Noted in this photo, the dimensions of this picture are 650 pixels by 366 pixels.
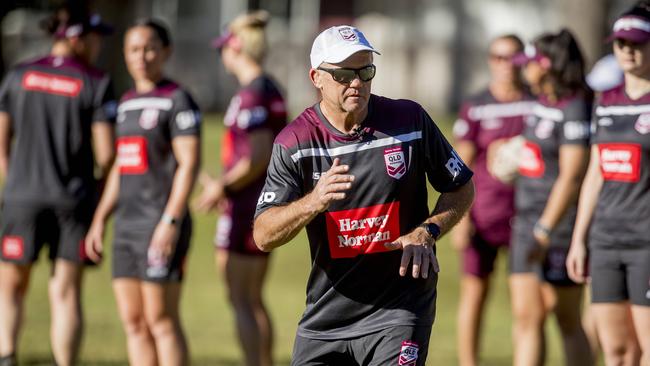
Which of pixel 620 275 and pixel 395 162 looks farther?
pixel 620 275


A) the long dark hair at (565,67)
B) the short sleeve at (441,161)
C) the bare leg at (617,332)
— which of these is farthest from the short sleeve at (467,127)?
the short sleeve at (441,161)

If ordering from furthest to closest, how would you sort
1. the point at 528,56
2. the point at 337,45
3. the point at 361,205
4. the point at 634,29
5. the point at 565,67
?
the point at 528,56, the point at 565,67, the point at 634,29, the point at 361,205, the point at 337,45

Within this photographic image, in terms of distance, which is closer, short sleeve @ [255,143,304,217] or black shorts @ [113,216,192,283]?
short sleeve @ [255,143,304,217]

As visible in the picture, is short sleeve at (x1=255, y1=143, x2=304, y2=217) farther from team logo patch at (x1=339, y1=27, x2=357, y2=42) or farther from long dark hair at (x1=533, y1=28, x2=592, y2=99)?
long dark hair at (x1=533, y1=28, x2=592, y2=99)

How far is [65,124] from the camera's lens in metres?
8.89

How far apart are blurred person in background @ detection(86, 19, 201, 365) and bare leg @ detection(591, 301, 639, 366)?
278 centimetres

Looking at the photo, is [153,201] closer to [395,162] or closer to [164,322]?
[164,322]

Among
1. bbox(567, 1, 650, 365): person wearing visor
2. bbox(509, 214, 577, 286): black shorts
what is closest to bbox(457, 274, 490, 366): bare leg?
bbox(509, 214, 577, 286): black shorts

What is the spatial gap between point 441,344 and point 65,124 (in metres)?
4.48

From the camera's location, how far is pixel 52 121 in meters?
8.89

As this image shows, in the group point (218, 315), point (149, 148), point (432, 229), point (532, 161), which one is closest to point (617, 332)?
point (532, 161)

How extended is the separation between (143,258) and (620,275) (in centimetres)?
313

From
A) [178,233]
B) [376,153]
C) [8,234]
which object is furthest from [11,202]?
[376,153]

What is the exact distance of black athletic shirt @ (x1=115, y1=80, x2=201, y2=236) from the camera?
8.15 meters
